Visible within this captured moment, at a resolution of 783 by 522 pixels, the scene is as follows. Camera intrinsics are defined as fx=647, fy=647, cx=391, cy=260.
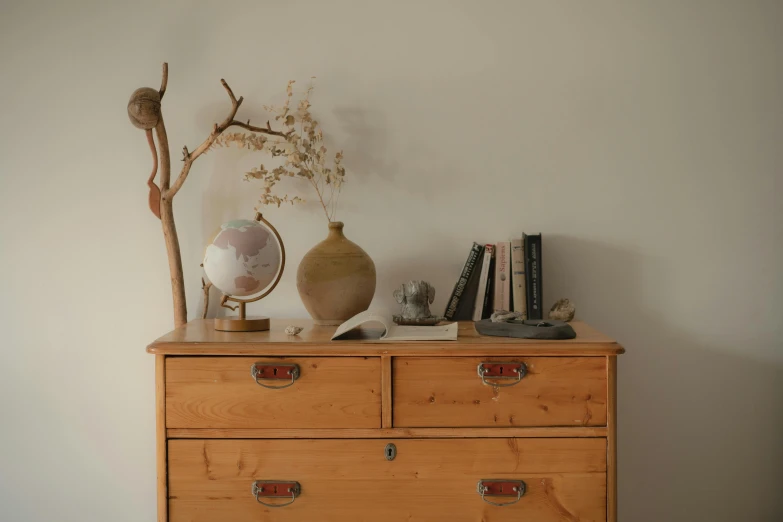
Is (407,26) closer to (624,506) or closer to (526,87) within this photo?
(526,87)

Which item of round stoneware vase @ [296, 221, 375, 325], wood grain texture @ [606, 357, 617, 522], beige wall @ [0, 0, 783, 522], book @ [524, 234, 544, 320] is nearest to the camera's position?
wood grain texture @ [606, 357, 617, 522]

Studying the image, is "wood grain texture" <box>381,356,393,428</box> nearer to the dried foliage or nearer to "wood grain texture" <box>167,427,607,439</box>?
"wood grain texture" <box>167,427,607,439</box>

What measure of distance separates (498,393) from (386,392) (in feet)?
0.90

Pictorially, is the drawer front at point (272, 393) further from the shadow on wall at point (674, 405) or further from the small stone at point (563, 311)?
the shadow on wall at point (674, 405)

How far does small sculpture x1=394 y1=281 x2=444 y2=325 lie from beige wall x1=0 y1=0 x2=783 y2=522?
9.4 inches

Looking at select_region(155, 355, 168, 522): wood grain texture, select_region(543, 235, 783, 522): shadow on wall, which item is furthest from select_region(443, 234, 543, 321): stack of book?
select_region(155, 355, 168, 522): wood grain texture

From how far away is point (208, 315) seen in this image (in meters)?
2.12

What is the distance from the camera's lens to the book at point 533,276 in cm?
197

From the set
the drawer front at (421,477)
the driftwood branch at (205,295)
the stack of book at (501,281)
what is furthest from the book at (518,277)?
the driftwood branch at (205,295)

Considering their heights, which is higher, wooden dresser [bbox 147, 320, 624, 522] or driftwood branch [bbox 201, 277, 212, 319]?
driftwood branch [bbox 201, 277, 212, 319]

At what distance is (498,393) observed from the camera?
1.59m

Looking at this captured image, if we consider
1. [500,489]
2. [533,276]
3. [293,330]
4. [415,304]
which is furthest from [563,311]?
[293,330]

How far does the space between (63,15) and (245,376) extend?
1401mm

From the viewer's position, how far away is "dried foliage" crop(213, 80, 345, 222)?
6.56 ft
